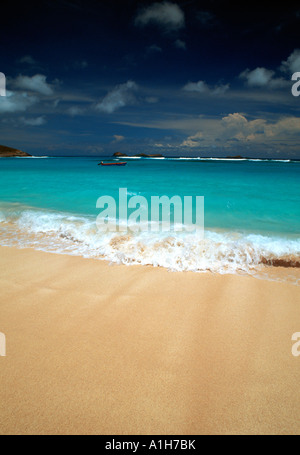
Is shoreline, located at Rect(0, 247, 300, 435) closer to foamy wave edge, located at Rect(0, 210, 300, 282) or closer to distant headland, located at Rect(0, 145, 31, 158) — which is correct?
foamy wave edge, located at Rect(0, 210, 300, 282)

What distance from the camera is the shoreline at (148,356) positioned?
1695mm

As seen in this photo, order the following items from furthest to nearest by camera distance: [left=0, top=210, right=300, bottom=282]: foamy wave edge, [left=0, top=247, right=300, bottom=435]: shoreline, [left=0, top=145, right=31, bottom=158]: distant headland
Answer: [left=0, top=145, right=31, bottom=158]: distant headland < [left=0, top=210, right=300, bottom=282]: foamy wave edge < [left=0, top=247, right=300, bottom=435]: shoreline

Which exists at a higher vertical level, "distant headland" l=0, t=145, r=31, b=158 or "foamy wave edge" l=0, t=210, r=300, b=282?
"distant headland" l=0, t=145, r=31, b=158

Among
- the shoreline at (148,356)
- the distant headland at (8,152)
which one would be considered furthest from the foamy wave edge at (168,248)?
the distant headland at (8,152)

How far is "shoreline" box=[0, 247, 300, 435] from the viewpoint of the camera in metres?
1.70

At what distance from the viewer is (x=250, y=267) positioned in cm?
383

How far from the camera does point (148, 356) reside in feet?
7.06

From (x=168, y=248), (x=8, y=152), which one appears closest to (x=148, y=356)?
(x=168, y=248)

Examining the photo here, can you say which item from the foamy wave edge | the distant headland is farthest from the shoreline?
the distant headland

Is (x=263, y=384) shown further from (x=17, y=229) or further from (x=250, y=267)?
(x=17, y=229)

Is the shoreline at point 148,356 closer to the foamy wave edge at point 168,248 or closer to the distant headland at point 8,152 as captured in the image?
the foamy wave edge at point 168,248

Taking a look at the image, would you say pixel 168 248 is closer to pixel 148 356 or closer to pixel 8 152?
pixel 148 356

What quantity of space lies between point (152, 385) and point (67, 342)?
0.95 meters
